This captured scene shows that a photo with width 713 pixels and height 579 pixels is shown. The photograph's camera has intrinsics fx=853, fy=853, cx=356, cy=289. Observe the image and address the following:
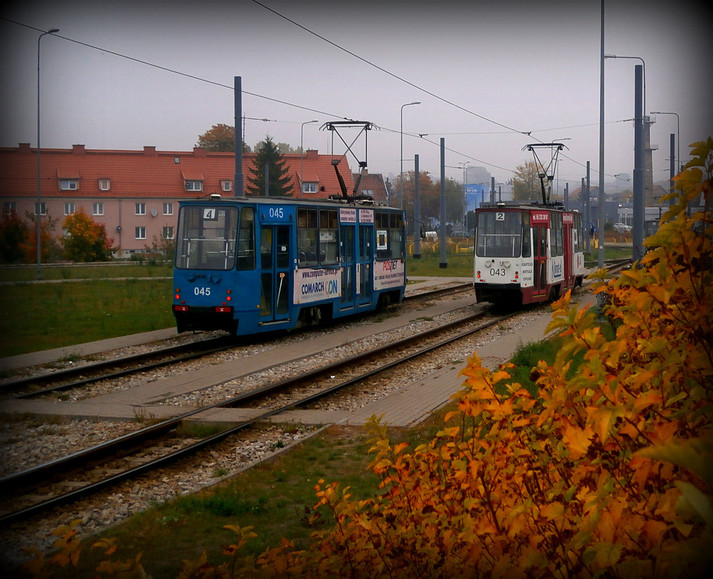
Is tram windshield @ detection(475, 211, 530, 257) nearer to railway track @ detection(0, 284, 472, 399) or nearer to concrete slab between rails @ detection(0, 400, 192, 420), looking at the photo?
railway track @ detection(0, 284, 472, 399)

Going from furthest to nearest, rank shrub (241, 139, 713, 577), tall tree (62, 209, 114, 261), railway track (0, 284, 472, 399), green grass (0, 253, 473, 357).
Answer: tall tree (62, 209, 114, 261), green grass (0, 253, 473, 357), railway track (0, 284, 472, 399), shrub (241, 139, 713, 577)

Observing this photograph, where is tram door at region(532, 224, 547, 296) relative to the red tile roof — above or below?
below

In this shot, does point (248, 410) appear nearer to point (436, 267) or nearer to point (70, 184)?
point (436, 267)

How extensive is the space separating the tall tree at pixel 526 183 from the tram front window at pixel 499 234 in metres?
70.3

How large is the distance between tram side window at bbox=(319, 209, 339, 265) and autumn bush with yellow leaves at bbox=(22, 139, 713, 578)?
16615 millimetres

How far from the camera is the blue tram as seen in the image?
59.2 ft

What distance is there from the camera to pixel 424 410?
453 inches

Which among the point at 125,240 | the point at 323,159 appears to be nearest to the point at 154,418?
→ the point at 125,240

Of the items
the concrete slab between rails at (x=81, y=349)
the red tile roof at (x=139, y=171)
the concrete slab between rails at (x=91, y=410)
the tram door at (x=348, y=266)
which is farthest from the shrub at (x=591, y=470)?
the red tile roof at (x=139, y=171)

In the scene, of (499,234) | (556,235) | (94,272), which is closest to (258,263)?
(499,234)

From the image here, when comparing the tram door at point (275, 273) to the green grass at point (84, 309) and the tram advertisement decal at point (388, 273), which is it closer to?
the green grass at point (84, 309)

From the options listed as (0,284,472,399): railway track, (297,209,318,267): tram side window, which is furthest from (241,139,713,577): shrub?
(297,209,318,267): tram side window

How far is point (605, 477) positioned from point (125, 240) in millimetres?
75407

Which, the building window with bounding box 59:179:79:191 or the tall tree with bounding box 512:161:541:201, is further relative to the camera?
the tall tree with bounding box 512:161:541:201
